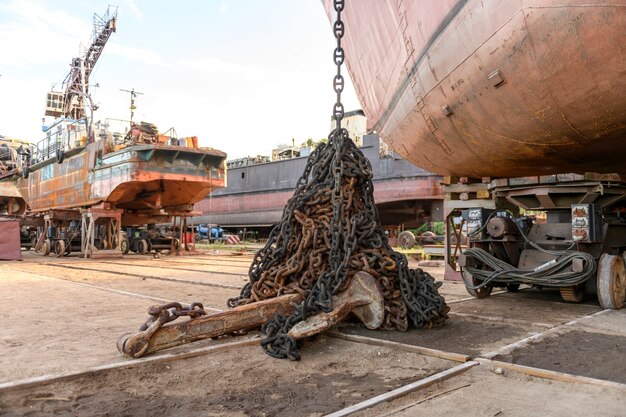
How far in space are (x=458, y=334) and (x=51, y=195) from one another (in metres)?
16.1

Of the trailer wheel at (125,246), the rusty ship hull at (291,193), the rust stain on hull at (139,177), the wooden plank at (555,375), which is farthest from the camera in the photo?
the rusty ship hull at (291,193)

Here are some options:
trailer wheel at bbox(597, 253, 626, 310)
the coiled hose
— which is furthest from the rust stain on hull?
trailer wheel at bbox(597, 253, 626, 310)

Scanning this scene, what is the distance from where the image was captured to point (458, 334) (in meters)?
3.39

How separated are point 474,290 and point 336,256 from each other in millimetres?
2665

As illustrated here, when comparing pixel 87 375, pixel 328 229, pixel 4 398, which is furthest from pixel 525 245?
pixel 4 398

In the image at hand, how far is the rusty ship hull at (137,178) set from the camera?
12.5 meters

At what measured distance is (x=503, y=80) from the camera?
141 inches

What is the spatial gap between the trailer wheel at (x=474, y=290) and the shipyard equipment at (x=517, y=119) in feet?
0.06

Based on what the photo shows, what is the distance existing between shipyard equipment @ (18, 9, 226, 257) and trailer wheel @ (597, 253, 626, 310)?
34.4ft

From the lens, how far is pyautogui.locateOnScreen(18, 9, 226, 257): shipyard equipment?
1274 centimetres

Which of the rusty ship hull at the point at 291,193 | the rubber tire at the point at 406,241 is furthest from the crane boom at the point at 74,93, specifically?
the rubber tire at the point at 406,241

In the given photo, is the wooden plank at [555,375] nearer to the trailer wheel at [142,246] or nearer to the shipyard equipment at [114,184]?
the shipyard equipment at [114,184]

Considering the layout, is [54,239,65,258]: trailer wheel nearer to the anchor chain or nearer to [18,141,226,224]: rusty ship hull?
[18,141,226,224]: rusty ship hull

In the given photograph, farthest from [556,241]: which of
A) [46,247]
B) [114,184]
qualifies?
[46,247]
